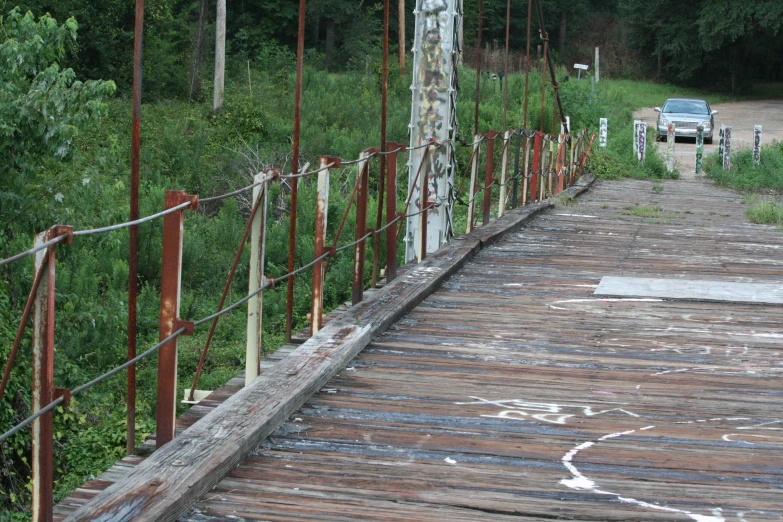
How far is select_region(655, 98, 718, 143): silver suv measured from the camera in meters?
26.9

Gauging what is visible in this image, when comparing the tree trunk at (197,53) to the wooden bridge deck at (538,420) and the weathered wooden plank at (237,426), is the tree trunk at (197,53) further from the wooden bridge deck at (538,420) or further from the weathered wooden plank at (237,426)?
the weathered wooden plank at (237,426)

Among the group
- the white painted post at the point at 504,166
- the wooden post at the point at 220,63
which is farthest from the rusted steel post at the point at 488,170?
the wooden post at the point at 220,63

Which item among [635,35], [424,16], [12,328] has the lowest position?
[12,328]

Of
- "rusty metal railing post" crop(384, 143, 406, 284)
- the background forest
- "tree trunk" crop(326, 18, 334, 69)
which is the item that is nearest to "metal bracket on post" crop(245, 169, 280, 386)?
"rusty metal railing post" crop(384, 143, 406, 284)

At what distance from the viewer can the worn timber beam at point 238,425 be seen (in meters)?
2.67

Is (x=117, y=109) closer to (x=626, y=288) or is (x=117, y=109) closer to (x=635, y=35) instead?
(x=626, y=288)

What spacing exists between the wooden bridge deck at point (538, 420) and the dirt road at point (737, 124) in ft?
53.6

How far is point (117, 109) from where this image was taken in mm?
27922

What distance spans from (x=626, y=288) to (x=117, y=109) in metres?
23.3

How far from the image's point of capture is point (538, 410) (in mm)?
3924

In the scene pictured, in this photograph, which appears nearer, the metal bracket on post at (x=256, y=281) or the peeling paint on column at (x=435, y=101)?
the metal bracket on post at (x=256, y=281)

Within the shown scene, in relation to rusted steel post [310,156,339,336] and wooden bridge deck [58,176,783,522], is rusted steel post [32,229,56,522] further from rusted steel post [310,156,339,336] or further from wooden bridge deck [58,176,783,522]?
rusted steel post [310,156,339,336]

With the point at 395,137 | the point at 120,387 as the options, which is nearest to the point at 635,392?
the point at 120,387

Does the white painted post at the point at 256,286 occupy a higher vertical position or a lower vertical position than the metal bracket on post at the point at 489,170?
lower
